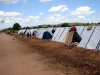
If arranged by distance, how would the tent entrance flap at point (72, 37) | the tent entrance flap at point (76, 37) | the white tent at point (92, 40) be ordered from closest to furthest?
the white tent at point (92, 40)
the tent entrance flap at point (72, 37)
the tent entrance flap at point (76, 37)

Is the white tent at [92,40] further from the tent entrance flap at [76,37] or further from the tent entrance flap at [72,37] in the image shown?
the tent entrance flap at [76,37]

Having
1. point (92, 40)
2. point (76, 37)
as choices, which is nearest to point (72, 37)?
point (76, 37)

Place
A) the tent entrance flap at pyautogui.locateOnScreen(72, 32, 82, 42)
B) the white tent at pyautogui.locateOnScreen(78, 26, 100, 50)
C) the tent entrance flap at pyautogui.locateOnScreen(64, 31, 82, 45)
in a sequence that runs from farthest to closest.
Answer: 1. the tent entrance flap at pyautogui.locateOnScreen(72, 32, 82, 42)
2. the tent entrance flap at pyautogui.locateOnScreen(64, 31, 82, 45)
3. the white tent at pyautogui.locateOnScreen(78, 26, 100, 50)

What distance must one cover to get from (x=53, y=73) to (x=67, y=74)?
2.47 ft

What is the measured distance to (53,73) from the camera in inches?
339

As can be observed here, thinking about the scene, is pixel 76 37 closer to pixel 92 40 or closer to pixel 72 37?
pixel 72 37

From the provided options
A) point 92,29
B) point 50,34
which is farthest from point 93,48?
point 50,34

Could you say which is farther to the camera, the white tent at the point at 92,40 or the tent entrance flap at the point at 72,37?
the tent entrance flap at the point at 72,37

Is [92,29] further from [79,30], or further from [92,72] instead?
[92,72]

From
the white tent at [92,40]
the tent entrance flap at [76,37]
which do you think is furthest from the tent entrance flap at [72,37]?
the white tent at [92,40]

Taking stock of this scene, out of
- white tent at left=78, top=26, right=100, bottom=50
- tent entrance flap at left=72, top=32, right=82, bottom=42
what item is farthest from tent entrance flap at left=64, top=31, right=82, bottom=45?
white tent at left=78, top=26, right=100, bottom=50

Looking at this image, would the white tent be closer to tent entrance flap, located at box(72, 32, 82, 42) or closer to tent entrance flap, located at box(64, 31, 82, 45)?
tent entrance flap, located at box(64, 31, 82, 45)

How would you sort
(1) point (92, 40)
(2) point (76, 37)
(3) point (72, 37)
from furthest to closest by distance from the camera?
(2) point (76, 37), (3) point (72, 37), (1) point (92, 40)

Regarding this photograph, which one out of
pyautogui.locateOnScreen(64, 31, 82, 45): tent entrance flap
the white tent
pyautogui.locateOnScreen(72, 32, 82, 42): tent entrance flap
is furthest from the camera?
pyautogui.locateOnScreen(72, 32, 82, 42): tent entrance flap
